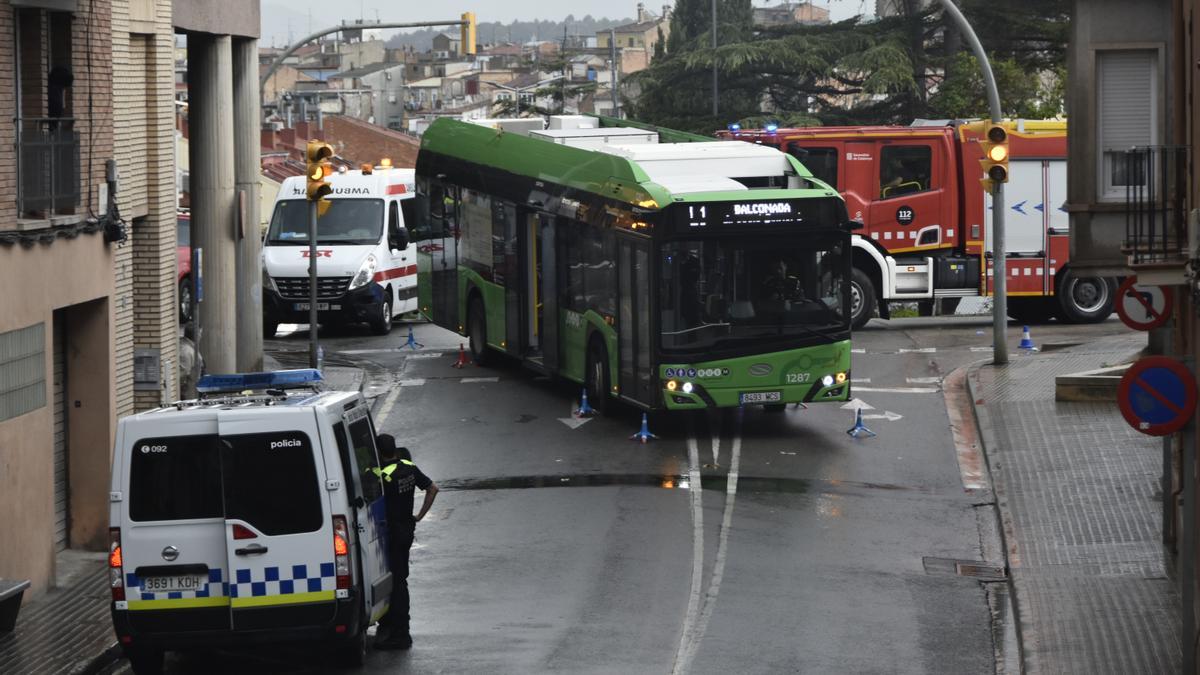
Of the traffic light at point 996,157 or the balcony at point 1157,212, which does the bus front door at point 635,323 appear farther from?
the balcony at point 1157,212

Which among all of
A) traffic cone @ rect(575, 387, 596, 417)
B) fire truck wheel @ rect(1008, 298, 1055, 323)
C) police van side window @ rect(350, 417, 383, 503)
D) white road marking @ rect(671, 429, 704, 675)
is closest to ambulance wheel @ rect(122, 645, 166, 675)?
police van side window @ rect(350, 417, 383, 503)

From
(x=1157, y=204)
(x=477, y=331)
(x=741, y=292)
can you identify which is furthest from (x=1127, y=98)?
(x=477, y=331)

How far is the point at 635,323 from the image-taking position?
2202 cm

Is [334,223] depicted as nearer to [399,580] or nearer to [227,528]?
[399,580]

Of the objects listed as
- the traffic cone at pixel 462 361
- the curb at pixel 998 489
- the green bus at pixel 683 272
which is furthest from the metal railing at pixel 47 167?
the traffic cone at pixel 462 361

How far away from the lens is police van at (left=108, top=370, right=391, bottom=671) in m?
12.5

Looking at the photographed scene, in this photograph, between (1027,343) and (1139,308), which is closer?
(1139,308)

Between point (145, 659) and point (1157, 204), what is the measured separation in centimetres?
868

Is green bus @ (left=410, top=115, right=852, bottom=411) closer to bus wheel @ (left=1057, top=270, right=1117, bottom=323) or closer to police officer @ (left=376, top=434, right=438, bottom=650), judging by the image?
police officer @ (left=376, top=434, right=438, bottom=650)

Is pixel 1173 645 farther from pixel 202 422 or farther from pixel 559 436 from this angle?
pixel 559 436

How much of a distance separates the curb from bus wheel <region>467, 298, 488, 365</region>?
682 centimetres

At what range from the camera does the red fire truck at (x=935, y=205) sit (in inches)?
1192

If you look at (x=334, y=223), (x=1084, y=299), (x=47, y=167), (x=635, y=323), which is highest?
(x=47, y=167)

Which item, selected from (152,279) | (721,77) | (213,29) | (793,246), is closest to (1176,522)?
(793,246)
